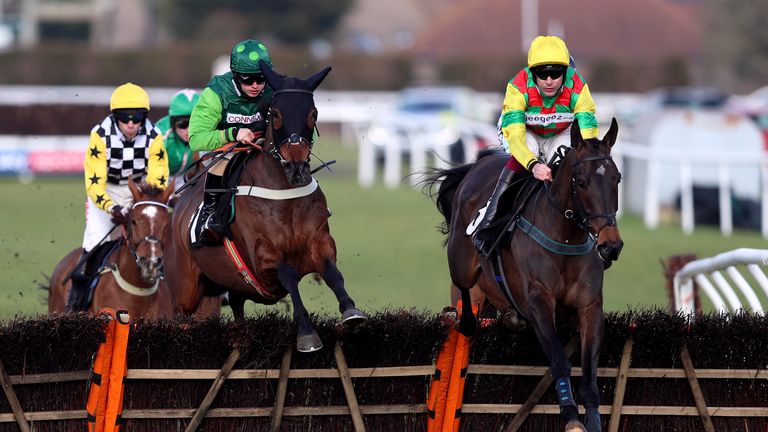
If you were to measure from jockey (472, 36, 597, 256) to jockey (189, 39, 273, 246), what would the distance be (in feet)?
4.30

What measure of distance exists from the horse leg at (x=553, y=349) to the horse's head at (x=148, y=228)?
2235mm

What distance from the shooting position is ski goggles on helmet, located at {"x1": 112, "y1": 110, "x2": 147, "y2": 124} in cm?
758

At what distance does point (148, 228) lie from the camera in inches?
280

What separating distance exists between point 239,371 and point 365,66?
1482 inches

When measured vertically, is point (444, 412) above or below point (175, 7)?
below

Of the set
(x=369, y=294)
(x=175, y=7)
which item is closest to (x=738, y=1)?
(x=175, y=7)

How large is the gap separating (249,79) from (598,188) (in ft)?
6.86

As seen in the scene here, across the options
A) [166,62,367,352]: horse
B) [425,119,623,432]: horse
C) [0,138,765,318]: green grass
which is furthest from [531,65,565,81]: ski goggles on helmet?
[0,138,765,318]: green grass

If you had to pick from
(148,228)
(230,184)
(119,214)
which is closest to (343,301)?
(230,184)

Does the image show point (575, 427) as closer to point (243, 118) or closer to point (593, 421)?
point (593, 421)

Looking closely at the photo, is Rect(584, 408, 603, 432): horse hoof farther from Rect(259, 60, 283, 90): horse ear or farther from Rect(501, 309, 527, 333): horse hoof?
Rect(259, 60, 283, 90): horse ear

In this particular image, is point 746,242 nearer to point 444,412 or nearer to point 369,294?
point 369,294

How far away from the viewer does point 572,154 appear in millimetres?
5781

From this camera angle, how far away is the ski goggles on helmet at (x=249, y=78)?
6.73 m
